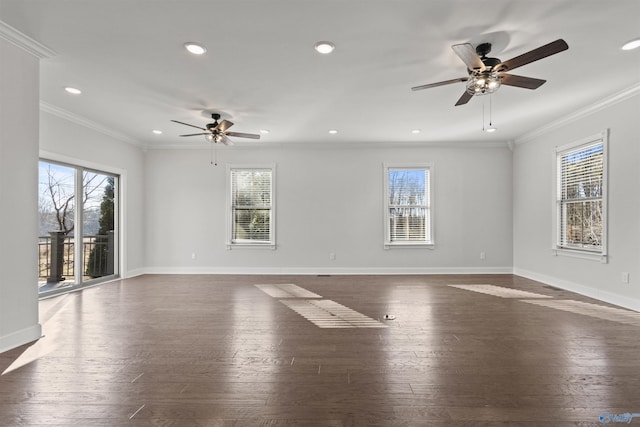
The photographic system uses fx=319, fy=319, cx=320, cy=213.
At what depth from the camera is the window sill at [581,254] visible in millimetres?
4482

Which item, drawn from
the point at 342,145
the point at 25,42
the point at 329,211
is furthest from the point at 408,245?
the point at 25,42

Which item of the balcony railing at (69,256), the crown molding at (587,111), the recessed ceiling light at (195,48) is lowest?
the balcony railing at (69,256)

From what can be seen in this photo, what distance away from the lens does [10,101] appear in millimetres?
2814

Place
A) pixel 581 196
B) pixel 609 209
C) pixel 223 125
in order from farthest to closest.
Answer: pixel 581 196 → pixel 223 125 → pixel 609 209

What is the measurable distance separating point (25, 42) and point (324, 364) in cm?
383

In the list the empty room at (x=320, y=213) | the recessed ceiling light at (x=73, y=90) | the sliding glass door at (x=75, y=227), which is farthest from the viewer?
the sliding glass door at (x=75, y=227)

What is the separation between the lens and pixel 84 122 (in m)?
5.17

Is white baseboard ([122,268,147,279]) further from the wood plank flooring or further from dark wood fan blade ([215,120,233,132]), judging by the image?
dark wood fan blade ([215,120,233,132])

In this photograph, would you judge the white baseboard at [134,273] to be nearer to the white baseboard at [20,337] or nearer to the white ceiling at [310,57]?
the white ceiling at [310,57]

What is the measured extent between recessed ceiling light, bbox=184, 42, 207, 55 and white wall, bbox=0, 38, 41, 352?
1.48m

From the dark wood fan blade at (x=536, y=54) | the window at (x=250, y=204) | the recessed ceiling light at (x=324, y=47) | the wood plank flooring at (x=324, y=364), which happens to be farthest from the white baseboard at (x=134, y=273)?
the dark wood fan blade at (x=536, y=54)

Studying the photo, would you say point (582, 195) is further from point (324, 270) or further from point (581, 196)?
point (324, 270)

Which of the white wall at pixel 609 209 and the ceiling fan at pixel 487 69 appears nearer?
the ceiling fan at pixel 487 69

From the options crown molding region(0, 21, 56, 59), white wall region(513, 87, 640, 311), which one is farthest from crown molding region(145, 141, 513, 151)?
crown molding region(0, 21, 56, 59)
